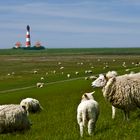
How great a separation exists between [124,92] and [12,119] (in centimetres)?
407

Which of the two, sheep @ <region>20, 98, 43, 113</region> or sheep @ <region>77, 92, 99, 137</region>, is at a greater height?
sheep @ <region>77, 92, 99, 137</region>

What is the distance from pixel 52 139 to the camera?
12.6 meters

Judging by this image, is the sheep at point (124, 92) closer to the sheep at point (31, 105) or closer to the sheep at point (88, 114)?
the sheep at point (88, 114)

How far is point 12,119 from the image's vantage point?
14.0 m

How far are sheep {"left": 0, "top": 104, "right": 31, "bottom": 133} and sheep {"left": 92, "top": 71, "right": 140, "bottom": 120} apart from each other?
314 cm

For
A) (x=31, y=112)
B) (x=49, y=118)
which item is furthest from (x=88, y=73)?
(x=49, y=118)

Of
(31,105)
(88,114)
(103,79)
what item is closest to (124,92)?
(103,79)

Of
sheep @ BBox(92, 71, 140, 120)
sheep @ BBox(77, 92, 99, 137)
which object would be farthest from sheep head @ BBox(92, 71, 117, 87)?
sheep @ BBox(77, 92, 99, 137)

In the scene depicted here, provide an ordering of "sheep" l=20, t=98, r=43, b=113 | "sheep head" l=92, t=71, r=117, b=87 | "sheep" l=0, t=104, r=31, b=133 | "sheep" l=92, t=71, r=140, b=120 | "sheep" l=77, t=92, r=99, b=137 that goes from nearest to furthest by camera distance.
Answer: "sheep" l=77, t=92, r=99, b=137 < "sheep" l=0, t=104, r=31, b=133 < "sheep" l=92, t=71, r=140, b=120 < "sheep head" l=92, t=71, r=117, b=87 < "sheep" l=20, t=98, r=43, b=113

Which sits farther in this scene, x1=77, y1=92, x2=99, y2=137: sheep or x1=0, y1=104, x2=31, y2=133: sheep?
x1=0, y1=104, x2=31, y2=133: sheep

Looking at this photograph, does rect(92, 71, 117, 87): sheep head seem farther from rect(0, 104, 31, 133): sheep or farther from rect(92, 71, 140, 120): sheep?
rect(0, 104, 31, 133): sheep

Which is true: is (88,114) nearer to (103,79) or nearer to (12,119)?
(12,119)

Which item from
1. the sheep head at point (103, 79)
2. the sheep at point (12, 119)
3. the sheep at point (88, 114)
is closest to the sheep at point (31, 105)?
the sheep head at point (103, 79)

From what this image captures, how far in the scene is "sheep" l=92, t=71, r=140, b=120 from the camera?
46.7 feet
